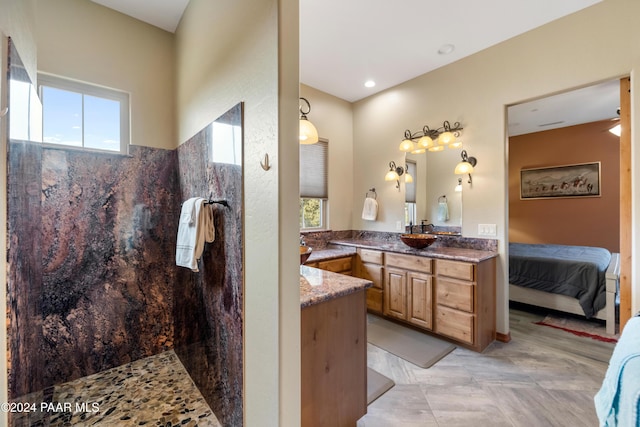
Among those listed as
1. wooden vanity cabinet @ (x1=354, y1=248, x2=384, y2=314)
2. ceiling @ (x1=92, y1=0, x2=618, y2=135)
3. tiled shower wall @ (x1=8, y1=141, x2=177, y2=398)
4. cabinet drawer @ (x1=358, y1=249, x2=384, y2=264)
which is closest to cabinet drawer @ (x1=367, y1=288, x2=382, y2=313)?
wooden vanity cabinet @ (x1=354, y1=248, x2=384, y2=314)

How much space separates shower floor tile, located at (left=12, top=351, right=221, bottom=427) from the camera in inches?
67.2

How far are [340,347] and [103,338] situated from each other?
205cm

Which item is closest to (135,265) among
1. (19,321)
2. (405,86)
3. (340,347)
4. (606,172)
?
(19,321)

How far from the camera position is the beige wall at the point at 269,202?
45.6 inches

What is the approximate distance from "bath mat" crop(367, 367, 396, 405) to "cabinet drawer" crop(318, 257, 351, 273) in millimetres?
1157

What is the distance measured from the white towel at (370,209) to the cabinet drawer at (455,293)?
133cm

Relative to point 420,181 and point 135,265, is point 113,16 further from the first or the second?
point 420,181

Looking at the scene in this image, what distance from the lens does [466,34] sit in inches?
101

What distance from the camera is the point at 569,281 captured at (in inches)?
122

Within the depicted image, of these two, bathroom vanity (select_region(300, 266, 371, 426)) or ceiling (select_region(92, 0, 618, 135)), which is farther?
ceiling (select_region(92, 0, 618, 135))

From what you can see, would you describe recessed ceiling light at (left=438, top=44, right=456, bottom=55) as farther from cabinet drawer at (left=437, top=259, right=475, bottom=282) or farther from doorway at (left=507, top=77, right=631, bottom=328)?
cabinet drawer at (left=437, top=259, right=475, bottom=282)

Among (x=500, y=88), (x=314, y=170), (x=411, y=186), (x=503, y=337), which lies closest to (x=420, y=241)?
(x=411, y=186)

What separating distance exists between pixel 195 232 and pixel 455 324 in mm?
2524

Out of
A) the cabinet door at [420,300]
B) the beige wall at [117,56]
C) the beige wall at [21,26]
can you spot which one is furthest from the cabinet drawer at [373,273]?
the beige wall at [21,26]
